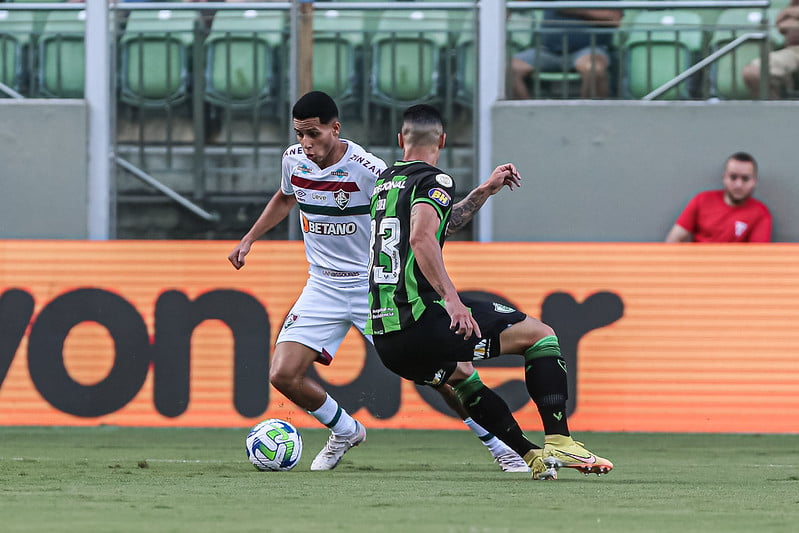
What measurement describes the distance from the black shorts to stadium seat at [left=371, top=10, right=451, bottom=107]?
227 inches

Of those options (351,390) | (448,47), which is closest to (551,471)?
(351,390)

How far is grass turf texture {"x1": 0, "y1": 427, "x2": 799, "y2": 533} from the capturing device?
480 cm

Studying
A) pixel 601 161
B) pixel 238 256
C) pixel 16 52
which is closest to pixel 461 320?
pixel 238 256

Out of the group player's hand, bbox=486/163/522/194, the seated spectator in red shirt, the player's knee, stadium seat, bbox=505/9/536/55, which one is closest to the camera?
player's hand, bbox=486/163/522/194

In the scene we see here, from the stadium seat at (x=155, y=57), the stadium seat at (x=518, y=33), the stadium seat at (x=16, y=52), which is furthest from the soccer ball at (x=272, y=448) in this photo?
the stadium seat at (x=16, y=52)

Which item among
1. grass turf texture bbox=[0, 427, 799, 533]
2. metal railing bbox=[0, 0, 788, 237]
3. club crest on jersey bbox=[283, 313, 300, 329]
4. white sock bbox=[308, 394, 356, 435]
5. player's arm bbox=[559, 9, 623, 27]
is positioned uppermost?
player's arm bbox=[559, 9, 623, 27]

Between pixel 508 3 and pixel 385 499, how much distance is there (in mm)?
6951

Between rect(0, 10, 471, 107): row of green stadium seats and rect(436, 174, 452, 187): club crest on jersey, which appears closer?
rect(436, 174, 452, 187): club crest on jersey

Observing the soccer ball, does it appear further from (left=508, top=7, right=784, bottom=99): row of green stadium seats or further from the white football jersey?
(left=508, top=7, right=784, bottom=99): row of green stadium seats

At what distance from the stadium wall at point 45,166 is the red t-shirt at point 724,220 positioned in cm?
492

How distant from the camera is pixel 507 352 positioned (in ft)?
20.8

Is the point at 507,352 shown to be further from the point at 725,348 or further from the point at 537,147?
the point at 537,147

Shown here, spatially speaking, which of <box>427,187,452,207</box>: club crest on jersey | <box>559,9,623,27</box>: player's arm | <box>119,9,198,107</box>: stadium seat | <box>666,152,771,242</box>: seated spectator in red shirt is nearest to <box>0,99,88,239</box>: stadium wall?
<box>119,9,198,107</box>: stadium seat

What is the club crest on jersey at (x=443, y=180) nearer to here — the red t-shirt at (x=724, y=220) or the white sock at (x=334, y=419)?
the white sock at (x=334, y=419)
